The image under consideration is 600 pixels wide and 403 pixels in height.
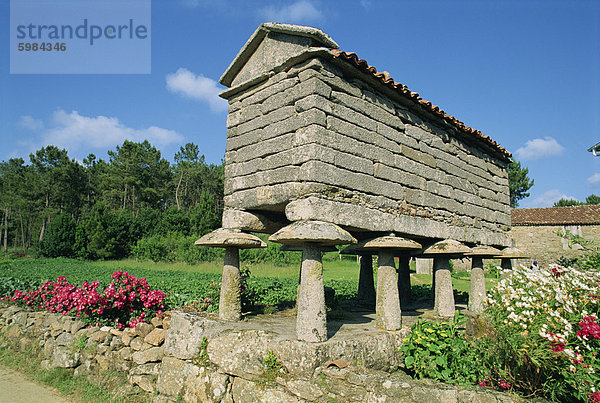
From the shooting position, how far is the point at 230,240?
584 centimetres

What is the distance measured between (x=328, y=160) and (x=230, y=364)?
3.00 meters

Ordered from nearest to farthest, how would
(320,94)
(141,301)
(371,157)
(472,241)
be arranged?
(320,94) → (371,157) → (141,301) → (472,241)

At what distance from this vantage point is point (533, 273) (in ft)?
15.3

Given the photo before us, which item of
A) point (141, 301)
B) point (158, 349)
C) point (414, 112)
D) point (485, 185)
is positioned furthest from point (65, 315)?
point (485, 185)

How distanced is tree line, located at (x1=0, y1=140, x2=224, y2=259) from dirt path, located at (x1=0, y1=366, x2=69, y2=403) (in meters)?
25.7

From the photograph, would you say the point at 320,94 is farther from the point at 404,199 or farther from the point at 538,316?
the point at 538,316

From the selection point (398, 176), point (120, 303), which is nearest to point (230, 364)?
point (120, 303)

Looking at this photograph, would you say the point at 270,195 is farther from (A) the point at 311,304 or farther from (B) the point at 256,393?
(B) the point at 256,393

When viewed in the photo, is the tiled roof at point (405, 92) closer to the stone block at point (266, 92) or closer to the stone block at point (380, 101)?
the stone block at point (380, 101)

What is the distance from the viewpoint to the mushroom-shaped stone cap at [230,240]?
5832 millimetres

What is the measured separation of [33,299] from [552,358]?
36.6ft

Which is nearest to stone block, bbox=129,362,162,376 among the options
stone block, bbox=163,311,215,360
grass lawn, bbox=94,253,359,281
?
stone block, bbox=163,311,215,360

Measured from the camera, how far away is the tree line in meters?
33.2

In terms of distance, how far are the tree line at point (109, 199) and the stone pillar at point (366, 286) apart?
84.1 ft
